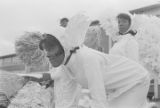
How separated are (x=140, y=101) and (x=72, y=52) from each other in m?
0.58

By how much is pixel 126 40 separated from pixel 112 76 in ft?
2.73

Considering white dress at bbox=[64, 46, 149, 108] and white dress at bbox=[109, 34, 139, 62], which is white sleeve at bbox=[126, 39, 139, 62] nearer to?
white dress at bbox=[109, 34, 139, 62]

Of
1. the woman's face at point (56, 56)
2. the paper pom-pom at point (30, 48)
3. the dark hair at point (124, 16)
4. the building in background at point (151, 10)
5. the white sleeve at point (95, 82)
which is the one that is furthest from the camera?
the building in background at point (151, 10)

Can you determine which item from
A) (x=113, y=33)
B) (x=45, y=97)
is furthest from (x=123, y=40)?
(x=45, y=97)

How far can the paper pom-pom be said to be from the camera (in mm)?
2979

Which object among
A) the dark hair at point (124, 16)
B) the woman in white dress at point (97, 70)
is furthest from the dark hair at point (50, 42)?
the dark hair at point (124, 16)

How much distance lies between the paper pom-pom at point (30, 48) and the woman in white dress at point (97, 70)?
1.33 feet

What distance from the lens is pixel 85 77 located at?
2455 millimetres

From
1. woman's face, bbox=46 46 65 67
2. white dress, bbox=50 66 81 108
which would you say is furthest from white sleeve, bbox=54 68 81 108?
woman's face, bbox=46 46 65 67

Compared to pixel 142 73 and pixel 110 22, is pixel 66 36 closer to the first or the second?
pixel 142 73

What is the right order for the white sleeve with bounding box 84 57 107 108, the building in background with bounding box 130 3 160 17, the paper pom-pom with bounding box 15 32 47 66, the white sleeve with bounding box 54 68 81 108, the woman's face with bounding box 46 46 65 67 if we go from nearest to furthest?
the white sleeve with bounding box 84 57 107 108 → the woman's face with bounding box 46 46 65 67 → the white sleeve with bounding box 54 68 81 108 → the paper pom-pom with bounding box 15 32 47 66 → the building in background with bounding box 130 3 160 17

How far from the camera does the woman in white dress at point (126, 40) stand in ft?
10.8

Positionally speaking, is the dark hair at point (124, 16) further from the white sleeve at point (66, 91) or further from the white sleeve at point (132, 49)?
the white sleeve at point (66, 91)

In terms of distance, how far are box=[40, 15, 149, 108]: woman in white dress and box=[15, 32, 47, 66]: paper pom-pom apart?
41cm
